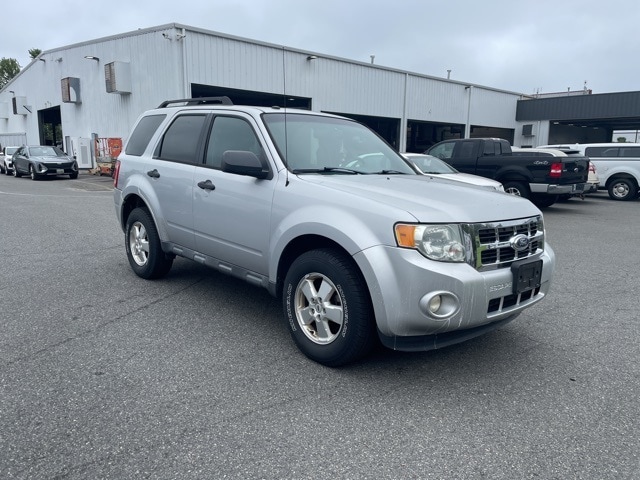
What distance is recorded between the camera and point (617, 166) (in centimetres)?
1747

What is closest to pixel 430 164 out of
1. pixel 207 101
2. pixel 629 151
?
pixel 207 101

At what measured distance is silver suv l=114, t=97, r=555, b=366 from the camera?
3139mm

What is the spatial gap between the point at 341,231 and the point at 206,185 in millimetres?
1692

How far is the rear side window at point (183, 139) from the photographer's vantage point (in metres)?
4.93

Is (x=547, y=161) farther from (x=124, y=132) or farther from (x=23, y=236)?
(x=124, y=132)

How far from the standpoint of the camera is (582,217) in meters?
12.7

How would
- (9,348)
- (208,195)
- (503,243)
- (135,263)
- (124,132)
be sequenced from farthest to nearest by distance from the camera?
(124,132), (135,263), (208,195), (9,348), (503,243)

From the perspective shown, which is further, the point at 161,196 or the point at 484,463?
the point at 161,196

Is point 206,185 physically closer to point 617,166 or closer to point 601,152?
point 617,166

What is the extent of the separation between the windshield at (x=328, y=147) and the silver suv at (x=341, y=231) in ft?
0.05

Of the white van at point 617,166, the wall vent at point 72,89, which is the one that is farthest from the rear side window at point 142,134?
the wall vent at point 72,89

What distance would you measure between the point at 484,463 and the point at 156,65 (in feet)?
68.2

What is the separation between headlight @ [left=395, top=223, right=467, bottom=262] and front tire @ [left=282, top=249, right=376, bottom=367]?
437 millimetres

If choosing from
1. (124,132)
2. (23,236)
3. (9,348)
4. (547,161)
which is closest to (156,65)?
(124,132)
